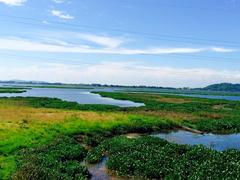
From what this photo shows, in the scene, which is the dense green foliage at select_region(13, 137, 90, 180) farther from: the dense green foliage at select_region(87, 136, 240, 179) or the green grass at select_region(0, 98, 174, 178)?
the dense green foliage at select_region(87, 136, 240, 179)

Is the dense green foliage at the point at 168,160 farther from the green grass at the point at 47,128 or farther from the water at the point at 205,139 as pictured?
the water at the point at 205,139

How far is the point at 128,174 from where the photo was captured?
1006 inches

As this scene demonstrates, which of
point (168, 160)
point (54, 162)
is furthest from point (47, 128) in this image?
point (168, 160)

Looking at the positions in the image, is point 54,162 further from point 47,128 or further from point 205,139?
point 205,139

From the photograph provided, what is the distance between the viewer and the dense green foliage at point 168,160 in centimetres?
2431

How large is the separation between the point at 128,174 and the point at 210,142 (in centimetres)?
1727

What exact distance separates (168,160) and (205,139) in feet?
52.8

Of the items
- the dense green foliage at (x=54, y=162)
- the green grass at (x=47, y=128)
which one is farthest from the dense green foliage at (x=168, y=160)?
the green grass at (x=47, y=128)

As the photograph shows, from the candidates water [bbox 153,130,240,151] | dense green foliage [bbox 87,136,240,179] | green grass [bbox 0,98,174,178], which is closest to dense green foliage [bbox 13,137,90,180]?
green grass [bbox 0,98,174,178]

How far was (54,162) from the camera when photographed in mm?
25516

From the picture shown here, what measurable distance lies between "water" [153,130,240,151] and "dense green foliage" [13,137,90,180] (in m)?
13.2

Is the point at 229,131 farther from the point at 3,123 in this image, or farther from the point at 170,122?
the point at 3,123

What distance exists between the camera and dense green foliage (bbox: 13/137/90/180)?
866 inches

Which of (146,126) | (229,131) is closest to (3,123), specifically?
(146,126)
